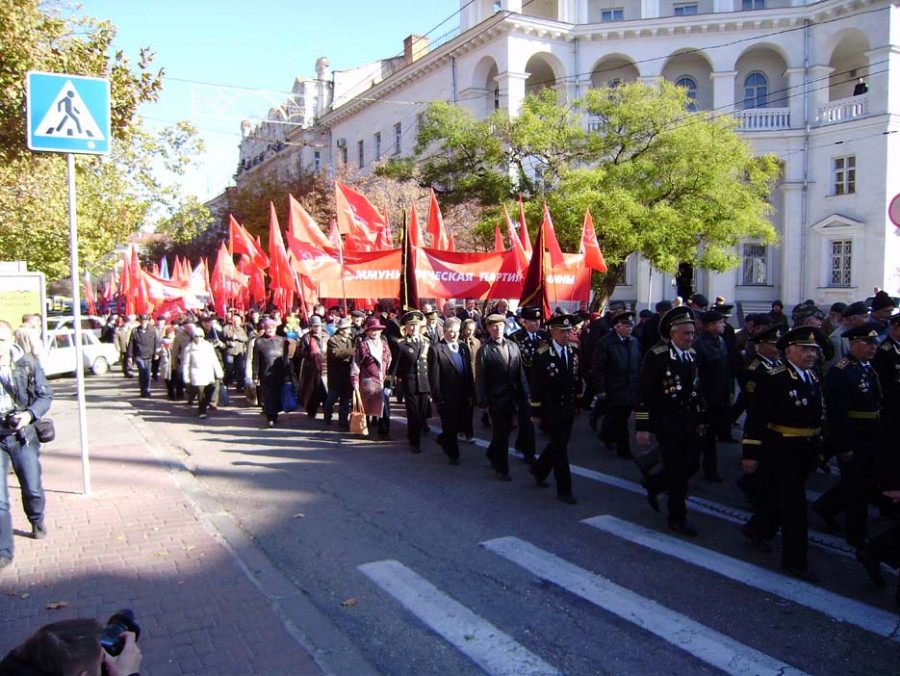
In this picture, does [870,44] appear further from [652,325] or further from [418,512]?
[418,512]

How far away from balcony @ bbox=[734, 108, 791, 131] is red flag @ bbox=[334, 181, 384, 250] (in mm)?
21026

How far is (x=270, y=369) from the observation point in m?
12.1

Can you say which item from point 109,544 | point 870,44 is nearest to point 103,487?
point 109,544

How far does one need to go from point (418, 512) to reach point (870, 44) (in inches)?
1156

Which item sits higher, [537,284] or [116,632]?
[537,284]

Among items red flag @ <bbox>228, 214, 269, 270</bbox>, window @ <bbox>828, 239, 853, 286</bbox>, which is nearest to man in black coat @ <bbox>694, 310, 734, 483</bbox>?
red flag @ <bbox>228, 214, 269, 270</bbox>

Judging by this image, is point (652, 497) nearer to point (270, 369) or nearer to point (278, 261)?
point (270, 369)

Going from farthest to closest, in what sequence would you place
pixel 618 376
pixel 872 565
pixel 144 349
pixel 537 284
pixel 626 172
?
pixel 626 172
pixel 144 349
pixel 537 284
pixel 618 376
pixel 872 565

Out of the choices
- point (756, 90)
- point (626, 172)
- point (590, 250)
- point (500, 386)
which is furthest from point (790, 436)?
point (756, 90)

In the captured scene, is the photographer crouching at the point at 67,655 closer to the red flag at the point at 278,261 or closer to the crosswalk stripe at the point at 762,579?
the crosswalk stripe at the point at 762,579

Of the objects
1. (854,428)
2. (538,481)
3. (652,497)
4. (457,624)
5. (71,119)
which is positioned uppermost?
(71,119)

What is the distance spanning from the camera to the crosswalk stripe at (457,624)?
4148 millimetres

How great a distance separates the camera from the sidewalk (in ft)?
13.9

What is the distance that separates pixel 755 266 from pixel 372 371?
2514cm
